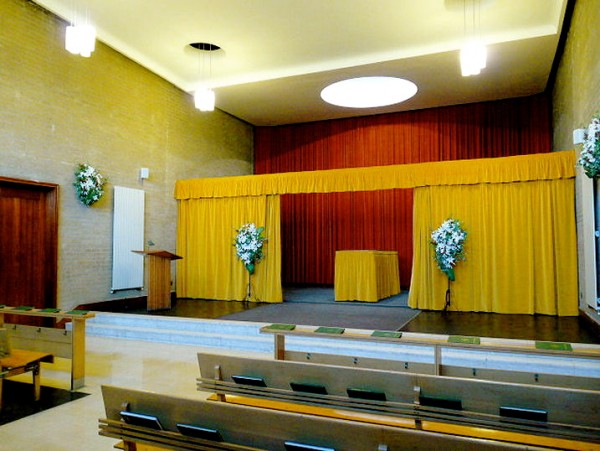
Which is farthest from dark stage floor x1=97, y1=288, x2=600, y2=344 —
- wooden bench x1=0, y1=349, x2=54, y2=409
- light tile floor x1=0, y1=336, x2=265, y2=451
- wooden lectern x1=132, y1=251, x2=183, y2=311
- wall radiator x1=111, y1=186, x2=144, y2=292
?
wooden bench x1=0, y1=349, x2=54, y2=409

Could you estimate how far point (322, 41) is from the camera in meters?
7.81

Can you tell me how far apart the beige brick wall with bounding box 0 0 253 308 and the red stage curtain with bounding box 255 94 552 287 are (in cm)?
329

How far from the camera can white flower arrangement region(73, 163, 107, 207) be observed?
7.20m

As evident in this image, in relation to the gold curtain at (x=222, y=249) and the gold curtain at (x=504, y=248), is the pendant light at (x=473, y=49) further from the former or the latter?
the gold curtain at (x=222, y=249)

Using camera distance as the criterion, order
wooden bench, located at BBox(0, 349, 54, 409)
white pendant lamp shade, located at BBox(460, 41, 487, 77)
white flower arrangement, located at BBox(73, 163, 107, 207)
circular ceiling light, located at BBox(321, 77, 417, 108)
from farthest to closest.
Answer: circular ceiling light, located at BBox(321, 77, 417, 108) → white flower arrangement, located at BBox(73, 163, 107, 207) → white pendant lamp shade, located at BBox(460, 41, 487, 77) → wooden bench, located at BBox(0, 349, 54, 409)

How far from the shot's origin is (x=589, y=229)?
555cm

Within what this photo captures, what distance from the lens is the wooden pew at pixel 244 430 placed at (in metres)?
1.44

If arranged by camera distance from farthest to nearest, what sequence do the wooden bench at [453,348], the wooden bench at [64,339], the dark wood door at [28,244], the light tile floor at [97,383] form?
1. the dark wood door at [28,244]
2. the wooden bench at [64,339]
3. the light tile floor at [97,383]
4. the wooden bench at [453,348]

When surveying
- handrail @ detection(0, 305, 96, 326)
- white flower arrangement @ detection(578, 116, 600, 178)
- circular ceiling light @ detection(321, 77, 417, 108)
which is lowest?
handrail @ detection(0, 305, 96, 326)

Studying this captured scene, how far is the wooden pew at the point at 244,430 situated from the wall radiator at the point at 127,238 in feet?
21.2

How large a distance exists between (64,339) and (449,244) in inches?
212

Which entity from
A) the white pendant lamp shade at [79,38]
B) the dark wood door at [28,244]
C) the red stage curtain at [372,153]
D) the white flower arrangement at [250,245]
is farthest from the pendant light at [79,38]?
the red stage curtain at [372,153]

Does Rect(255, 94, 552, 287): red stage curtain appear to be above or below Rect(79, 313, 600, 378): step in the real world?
above

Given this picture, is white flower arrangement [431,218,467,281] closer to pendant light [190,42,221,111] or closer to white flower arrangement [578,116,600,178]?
white flower arrangement [578,116,600,178]
